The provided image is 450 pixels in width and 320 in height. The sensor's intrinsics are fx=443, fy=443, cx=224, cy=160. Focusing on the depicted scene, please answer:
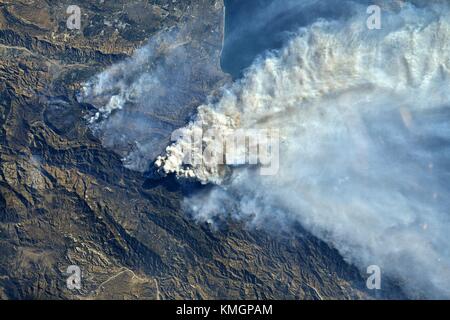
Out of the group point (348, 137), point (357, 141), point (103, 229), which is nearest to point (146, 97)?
point (103, 229)

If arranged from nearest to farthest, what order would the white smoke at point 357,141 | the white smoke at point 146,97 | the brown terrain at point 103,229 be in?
the white smoke at point 357,141, the brown terrain at point 103,229, the white smoke at point 146,97

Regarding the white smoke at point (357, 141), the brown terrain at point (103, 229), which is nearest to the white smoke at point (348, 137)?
the white smoke at point (357, 141)

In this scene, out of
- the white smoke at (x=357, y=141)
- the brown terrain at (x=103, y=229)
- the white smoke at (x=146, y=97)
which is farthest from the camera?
the white smoke at (x=146, y=97)

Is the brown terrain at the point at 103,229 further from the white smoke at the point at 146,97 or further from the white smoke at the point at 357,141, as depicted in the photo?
the white smoke at the point at 357,141

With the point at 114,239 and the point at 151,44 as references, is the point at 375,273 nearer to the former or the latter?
the point at 114,239

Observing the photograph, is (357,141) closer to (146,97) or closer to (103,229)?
(146,97)

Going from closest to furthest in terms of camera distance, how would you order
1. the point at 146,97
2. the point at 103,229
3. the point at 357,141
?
the point at 357,141 → the point at 103,229 → the point at 146,97

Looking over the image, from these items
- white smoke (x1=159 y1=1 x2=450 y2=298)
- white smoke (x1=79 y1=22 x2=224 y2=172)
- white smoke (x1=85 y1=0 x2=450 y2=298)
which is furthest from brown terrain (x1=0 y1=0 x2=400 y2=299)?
white smoke (x1=159 y1=1 x2=450 y2=298)

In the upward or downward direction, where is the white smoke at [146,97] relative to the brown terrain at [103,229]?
upward
